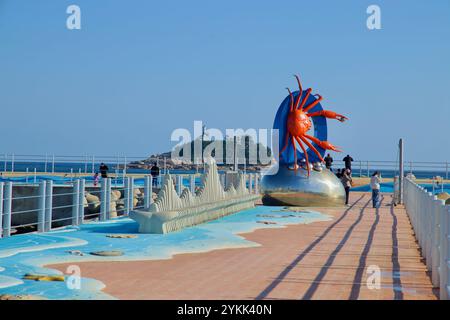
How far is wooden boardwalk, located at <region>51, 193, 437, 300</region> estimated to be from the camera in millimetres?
8367

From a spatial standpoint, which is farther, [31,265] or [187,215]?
[187,215]

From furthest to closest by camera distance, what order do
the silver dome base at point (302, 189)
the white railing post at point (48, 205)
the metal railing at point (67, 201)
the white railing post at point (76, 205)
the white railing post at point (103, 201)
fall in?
the silver dome base at point (302, 189), the white railing post at point (103, 201), the white railing post at point (76, 205), the white railing post at point (48, 205), the metal railing at point (67, 201)

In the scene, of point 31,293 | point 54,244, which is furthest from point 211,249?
point 31,293

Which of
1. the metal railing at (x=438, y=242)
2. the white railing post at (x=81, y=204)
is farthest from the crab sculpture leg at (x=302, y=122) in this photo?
the metal railing at (x=438, y=242)

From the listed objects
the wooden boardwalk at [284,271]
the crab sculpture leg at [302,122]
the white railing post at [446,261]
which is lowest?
the wooden boardwalk at [284,271]

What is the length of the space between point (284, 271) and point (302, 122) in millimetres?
15009

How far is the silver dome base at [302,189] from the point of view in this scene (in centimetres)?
2417

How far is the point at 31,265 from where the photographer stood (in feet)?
33.2

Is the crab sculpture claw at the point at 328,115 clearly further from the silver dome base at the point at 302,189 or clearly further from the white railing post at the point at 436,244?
the white railing post at the point at 436,244

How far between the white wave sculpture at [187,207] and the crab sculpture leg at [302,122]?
3.01 m

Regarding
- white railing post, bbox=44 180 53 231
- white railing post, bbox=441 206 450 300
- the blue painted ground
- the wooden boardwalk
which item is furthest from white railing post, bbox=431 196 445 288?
white railing post, bbox=44 180 53 231

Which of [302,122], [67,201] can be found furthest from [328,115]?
[67,201]

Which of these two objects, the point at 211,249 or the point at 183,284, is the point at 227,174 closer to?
the point at 211,249
